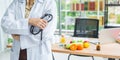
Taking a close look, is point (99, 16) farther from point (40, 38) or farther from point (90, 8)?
point (40, 38)

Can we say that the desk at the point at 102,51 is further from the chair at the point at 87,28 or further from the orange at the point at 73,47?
the chair at the point at 87,28

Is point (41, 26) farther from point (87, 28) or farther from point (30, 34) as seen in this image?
point (87, 28)

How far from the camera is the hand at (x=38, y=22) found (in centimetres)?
168

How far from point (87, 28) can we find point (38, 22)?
198cm

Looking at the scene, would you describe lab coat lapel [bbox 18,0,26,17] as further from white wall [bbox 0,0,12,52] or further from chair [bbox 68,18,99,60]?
chair [bbox 68,18,99,60]

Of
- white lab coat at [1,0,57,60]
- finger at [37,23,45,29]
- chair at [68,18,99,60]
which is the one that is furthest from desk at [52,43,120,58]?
chair at [68,18,99,60]

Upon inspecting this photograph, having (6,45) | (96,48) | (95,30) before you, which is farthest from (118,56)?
(6,45)

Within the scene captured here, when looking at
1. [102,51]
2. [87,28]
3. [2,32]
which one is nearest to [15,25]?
[102,51]

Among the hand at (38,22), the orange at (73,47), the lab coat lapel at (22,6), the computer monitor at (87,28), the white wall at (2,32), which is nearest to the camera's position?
the hand at (38,22)

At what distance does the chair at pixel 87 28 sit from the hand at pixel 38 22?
1912mm

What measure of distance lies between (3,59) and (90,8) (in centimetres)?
186

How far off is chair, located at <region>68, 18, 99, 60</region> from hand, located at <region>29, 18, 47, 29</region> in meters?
1.91

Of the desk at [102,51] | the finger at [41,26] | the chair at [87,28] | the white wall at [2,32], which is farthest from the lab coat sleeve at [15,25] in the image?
the chair at [87,28]

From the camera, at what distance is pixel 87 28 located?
140 inches
